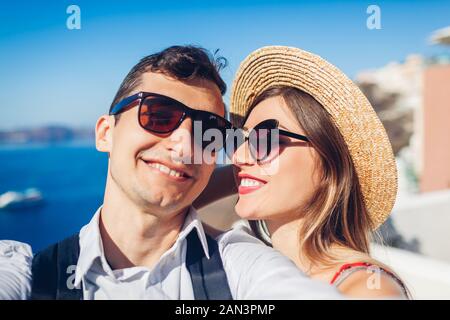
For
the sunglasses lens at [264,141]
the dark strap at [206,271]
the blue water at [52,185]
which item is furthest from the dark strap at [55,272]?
the sunglasses lens at [264,141]

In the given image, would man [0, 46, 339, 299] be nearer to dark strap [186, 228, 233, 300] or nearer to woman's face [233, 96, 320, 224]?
dark strap [186, 228, 233, 300]

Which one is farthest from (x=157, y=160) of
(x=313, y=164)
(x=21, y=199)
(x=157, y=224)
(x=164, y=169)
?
(x=21, y=199)

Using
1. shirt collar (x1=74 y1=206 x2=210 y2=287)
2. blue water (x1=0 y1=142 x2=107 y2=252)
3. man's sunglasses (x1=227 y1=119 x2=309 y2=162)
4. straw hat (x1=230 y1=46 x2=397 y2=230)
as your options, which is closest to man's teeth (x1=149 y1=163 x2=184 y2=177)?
shirt collar (x1=74 y1=206 x2=210 y2=287)

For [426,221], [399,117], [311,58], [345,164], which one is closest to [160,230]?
[345,164]

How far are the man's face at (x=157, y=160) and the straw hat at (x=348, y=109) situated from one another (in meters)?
0.50

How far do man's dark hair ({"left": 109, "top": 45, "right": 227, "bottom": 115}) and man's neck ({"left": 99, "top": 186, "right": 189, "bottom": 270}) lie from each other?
0.50 m

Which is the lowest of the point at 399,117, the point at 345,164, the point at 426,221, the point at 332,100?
the point at 426,221

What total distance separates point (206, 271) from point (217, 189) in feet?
3.15

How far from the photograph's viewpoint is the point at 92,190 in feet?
9.53

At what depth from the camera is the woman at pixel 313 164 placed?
6.06ft

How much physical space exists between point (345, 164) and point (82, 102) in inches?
79.5

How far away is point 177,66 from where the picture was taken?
167cm

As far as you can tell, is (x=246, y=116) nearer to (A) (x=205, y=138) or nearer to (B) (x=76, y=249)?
(A) (x=205, y=138)

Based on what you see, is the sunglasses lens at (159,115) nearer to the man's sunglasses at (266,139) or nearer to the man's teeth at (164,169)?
the man's teeth at (164,169)
